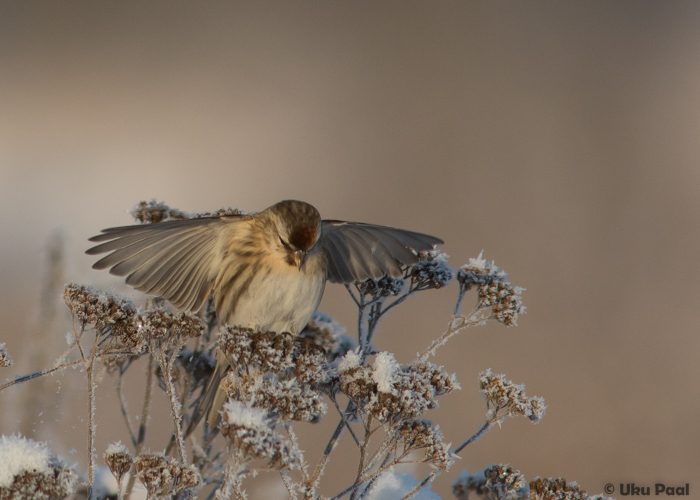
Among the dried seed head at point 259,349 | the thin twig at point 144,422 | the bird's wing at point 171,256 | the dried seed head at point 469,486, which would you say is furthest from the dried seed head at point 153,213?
the dried seed head at point 469,486

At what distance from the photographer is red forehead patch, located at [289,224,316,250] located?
70cm

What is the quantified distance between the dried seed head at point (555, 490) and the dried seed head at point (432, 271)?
0.85 feet

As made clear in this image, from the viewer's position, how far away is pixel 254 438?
437 millimetres

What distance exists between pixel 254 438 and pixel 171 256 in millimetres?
364

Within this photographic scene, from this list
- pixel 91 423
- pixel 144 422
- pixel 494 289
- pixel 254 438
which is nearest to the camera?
pixel 254 438

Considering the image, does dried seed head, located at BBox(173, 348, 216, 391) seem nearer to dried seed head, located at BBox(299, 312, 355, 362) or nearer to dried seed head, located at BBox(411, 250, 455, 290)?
dried seed head, located at BBox(299, 312, 355, 362)

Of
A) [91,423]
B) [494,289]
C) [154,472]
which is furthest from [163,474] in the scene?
[494,289]

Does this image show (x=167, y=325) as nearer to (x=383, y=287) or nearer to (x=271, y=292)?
(x=271, y=292)

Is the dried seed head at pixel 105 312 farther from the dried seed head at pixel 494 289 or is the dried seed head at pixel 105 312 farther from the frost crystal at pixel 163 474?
the dried seed head at pixel 494 289

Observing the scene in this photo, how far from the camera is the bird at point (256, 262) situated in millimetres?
704

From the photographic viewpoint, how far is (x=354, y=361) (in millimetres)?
560

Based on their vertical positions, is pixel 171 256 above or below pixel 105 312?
above

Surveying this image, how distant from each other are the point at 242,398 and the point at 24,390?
896 mm

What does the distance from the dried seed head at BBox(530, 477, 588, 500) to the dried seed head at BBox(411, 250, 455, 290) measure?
0.26 meters
